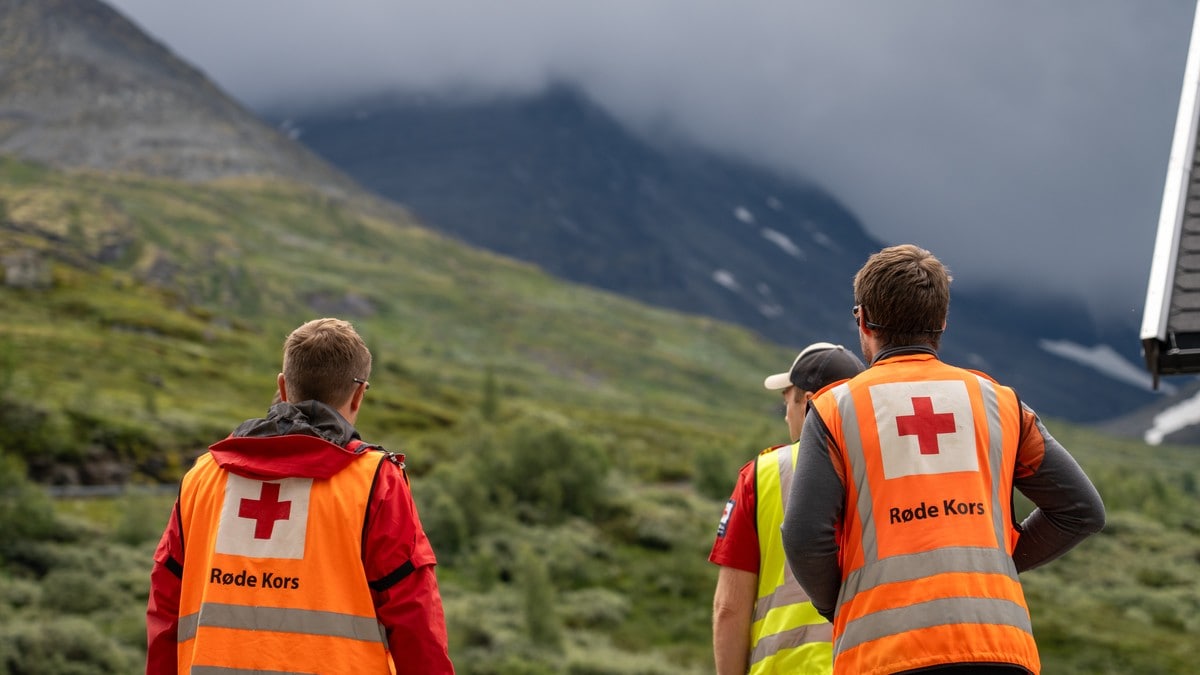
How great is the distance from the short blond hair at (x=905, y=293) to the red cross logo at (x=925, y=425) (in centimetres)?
30

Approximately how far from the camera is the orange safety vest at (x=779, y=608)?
15.1ft

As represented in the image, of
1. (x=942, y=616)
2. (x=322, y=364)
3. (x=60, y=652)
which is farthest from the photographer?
(x=60, y=652)

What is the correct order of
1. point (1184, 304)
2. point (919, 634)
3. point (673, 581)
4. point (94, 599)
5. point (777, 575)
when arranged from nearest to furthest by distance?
point (919, 634)
point (777, 575)
point (1184, 304)
point (94, 599)
point (673, 581)

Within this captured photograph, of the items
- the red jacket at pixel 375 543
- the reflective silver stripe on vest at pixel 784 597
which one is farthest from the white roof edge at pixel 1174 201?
the red jacket at pixel 375 543

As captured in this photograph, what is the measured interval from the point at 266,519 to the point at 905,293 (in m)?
2.61

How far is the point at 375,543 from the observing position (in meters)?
4.21

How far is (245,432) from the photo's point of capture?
4371 millimetres

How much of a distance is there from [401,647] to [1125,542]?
181 ft

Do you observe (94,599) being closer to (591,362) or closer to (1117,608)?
(1117,608)

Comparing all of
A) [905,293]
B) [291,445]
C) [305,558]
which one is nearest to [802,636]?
[905,293]

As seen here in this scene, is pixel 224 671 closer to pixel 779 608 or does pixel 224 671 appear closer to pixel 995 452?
pixel 779 608

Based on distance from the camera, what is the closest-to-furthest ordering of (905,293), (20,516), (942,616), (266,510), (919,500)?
1. (942,616)
2. (919,500)
3. (905,293)
4. (266,510)
5. (20,516)

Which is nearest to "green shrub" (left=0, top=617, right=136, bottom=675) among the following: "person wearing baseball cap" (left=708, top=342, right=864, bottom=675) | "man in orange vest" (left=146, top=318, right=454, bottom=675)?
"man in orange vest" (left=146, top=318, right=454, bottom=675)

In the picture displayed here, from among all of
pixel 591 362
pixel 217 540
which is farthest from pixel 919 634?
pixel 591 362
